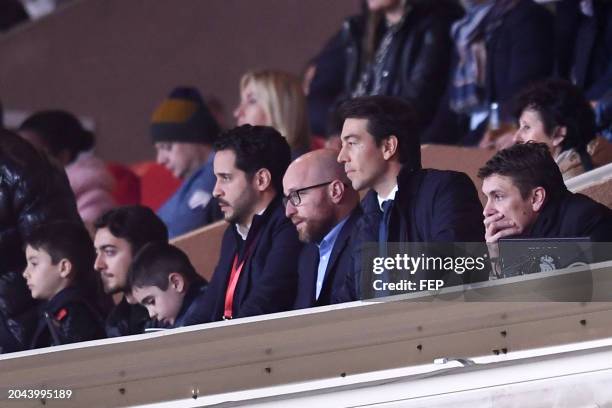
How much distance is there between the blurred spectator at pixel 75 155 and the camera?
22.4 feet

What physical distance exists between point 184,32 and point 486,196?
6289 mm

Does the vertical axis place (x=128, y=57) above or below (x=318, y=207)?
above

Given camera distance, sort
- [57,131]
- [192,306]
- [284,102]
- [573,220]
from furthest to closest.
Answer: [57,131] → [284,102] → [192,306] → [573,220]

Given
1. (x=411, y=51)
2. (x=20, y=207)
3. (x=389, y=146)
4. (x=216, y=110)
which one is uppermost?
(x=216, y=110)

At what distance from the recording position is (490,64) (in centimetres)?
658

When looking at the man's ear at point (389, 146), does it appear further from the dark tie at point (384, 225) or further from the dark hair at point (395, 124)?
the dark tie at point (384, 225)

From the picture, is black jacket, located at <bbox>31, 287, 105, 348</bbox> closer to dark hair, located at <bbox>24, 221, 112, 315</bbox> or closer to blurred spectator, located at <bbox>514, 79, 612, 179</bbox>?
dark hair, located at <bbox>24, 221, 112, 315</bbox>

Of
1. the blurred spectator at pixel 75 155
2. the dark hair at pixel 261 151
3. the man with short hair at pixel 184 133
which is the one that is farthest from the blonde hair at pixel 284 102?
the dark hair at pixel 261 151

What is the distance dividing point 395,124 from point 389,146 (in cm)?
6

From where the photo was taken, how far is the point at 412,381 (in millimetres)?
4332

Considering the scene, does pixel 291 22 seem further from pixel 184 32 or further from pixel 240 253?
pixel 240 253

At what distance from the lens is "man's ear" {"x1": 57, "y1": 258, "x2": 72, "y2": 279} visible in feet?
17.7

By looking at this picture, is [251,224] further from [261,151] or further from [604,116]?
[604,116]

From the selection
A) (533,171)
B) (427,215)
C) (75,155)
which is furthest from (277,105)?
(533,171)
